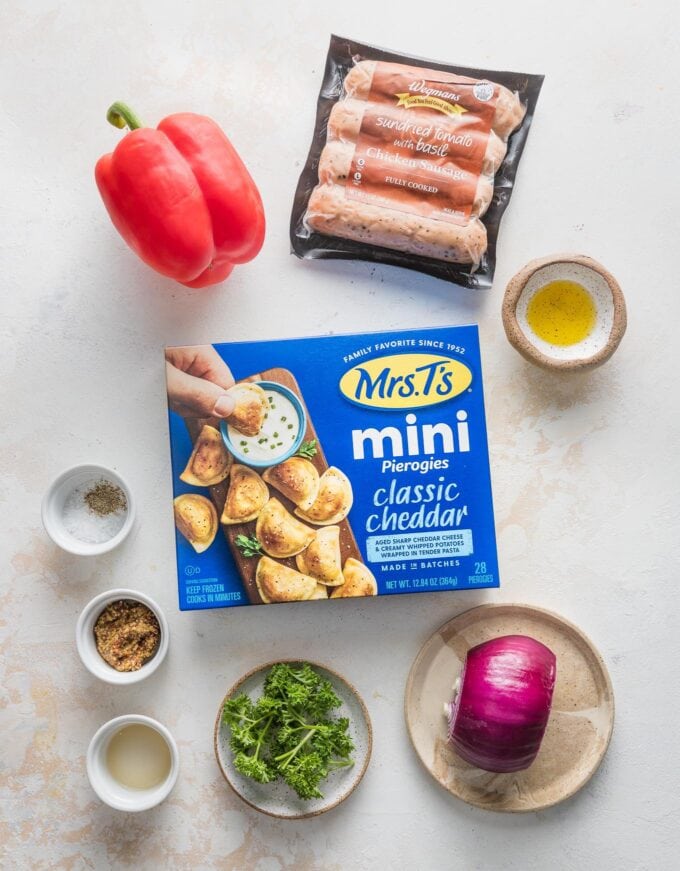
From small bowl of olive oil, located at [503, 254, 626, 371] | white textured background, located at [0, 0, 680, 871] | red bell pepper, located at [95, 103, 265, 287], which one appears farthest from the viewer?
white textured background, located at [0, 0, 680, 871]

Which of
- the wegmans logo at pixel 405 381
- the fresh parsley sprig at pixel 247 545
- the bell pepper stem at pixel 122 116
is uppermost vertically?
the bell pepper stem at pixel 122 116

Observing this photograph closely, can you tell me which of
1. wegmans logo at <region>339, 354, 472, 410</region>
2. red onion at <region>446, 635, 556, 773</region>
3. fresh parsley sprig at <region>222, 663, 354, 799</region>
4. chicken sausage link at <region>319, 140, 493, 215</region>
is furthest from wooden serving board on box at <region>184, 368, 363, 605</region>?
chicken sausage link at <region>319, 140, 493, 215</region>

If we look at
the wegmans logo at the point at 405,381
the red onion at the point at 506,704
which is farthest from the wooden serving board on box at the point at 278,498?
the red onion at the point at 506,704

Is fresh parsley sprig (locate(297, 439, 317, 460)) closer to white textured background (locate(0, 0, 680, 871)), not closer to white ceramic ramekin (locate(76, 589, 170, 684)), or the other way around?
white textured background (locate(0, 0, 680, 871))

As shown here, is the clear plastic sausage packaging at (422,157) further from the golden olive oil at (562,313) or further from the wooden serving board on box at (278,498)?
the wooden serving board on box at (278,498)

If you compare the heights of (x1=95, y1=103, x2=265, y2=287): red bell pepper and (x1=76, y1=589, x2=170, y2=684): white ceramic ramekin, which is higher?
(x1=95, y1=103, x2=265, y2=287): red bell pepper

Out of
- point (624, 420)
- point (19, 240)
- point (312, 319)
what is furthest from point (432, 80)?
point (19, 240)

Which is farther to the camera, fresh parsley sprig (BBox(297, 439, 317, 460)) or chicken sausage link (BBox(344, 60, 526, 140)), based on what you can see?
chicken sausage link (BBox(344, 60, 526, 140))

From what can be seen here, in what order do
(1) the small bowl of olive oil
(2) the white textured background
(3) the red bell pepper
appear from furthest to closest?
(2) the white textured background < (1) the small bowl of olive oil < (3) the red bell pepper
